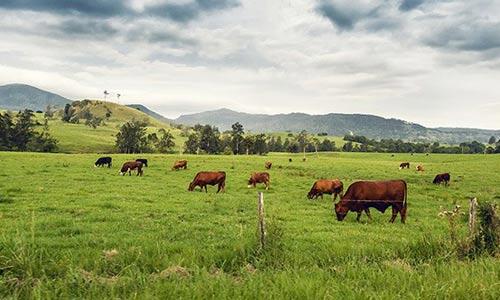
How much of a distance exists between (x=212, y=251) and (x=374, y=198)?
A: 11.8 metres

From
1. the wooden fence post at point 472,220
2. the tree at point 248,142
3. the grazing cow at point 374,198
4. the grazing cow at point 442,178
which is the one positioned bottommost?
the grazing cow at point 442,178

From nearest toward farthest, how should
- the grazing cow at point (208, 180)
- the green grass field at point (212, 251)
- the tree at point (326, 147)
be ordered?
the green grass field at point (212, 251) → the grazing cow at point (208, 180) → the tree at point (326, 147)

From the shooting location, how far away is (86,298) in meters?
6.63

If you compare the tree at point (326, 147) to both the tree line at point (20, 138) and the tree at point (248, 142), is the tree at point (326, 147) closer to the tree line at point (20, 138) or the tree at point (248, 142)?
the tree at point (248, 142)

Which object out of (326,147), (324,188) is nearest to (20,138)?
(324,188)

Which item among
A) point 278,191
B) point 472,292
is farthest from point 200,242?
point 278,191

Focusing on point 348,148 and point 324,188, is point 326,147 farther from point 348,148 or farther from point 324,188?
point 324,188

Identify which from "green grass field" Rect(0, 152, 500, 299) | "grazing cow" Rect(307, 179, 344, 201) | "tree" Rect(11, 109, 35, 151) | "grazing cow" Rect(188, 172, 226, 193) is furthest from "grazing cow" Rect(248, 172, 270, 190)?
"tree" Rect(11, 109, 35, 151)

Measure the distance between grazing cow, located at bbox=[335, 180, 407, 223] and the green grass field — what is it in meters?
0.70

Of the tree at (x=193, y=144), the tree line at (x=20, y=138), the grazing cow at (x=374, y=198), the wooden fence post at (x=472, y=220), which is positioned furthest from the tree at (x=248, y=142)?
the wooden fence post at (x=472, y=220)

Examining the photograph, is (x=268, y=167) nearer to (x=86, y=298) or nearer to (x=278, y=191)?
(x=278, y=191)

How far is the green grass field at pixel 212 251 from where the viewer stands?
6.91 meters

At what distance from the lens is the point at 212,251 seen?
35.3 feet

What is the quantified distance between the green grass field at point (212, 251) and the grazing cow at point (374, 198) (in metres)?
0.70
